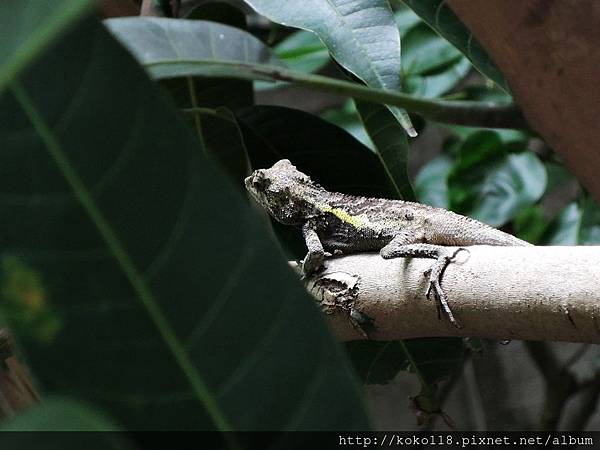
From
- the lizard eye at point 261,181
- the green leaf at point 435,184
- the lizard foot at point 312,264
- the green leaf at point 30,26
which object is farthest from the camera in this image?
the green leaf at point 435,184

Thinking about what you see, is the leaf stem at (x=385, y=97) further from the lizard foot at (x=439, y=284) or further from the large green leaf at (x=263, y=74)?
the lizard foot at (x=439, y=284)

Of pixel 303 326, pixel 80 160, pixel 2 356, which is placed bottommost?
pixel 2 356

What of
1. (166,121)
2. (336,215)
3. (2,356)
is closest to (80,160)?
(166,121)

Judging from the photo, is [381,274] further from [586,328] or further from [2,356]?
[2,356]

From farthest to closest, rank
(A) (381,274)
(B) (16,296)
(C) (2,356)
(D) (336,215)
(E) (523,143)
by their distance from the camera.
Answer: (E) (523,143), (D) (336,215), (C) (2,356), (A) (381,274), (B) (16,296)

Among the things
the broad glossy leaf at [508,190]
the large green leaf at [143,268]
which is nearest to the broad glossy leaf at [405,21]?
the broad glossy leaf at [508,190]

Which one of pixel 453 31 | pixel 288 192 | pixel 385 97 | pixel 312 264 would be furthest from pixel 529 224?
pixel 385 97
